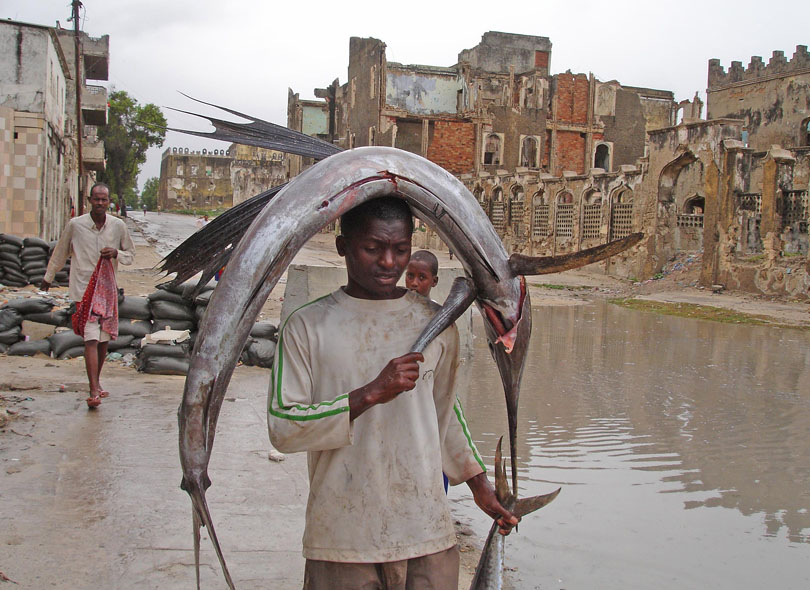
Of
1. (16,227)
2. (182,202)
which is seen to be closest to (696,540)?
(16,227)

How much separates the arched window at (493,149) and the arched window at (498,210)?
816 cm

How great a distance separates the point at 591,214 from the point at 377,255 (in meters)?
22.8

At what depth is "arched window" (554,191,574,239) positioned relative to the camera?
24828 mm

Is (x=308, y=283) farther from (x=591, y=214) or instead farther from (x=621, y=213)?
(x=591, y=214)

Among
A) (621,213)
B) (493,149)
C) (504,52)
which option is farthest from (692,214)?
(504,52)

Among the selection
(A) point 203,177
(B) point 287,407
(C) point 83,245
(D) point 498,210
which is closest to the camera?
(B) point 287,407

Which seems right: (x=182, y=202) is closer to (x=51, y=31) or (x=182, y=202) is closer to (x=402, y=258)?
(x=51, y=31)

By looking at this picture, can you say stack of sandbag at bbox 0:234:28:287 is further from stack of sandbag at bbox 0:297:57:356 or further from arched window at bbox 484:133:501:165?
arched window at bbox 484:133:501:165

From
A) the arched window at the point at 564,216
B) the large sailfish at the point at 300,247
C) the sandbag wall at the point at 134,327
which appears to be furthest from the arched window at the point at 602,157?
the large sailfish at the point at 300,247

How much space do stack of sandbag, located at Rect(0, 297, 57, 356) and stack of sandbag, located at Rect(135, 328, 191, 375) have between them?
48.4 inches

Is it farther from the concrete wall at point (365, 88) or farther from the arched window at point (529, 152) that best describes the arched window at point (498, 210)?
the arched window at point (529, 152)

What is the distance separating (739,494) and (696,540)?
0.90 m

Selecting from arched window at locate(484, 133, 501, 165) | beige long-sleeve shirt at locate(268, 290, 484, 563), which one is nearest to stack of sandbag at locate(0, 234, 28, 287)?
beige long-sleeve shirt at locate(268, 290, 484, 563)

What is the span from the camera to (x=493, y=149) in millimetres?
37688
